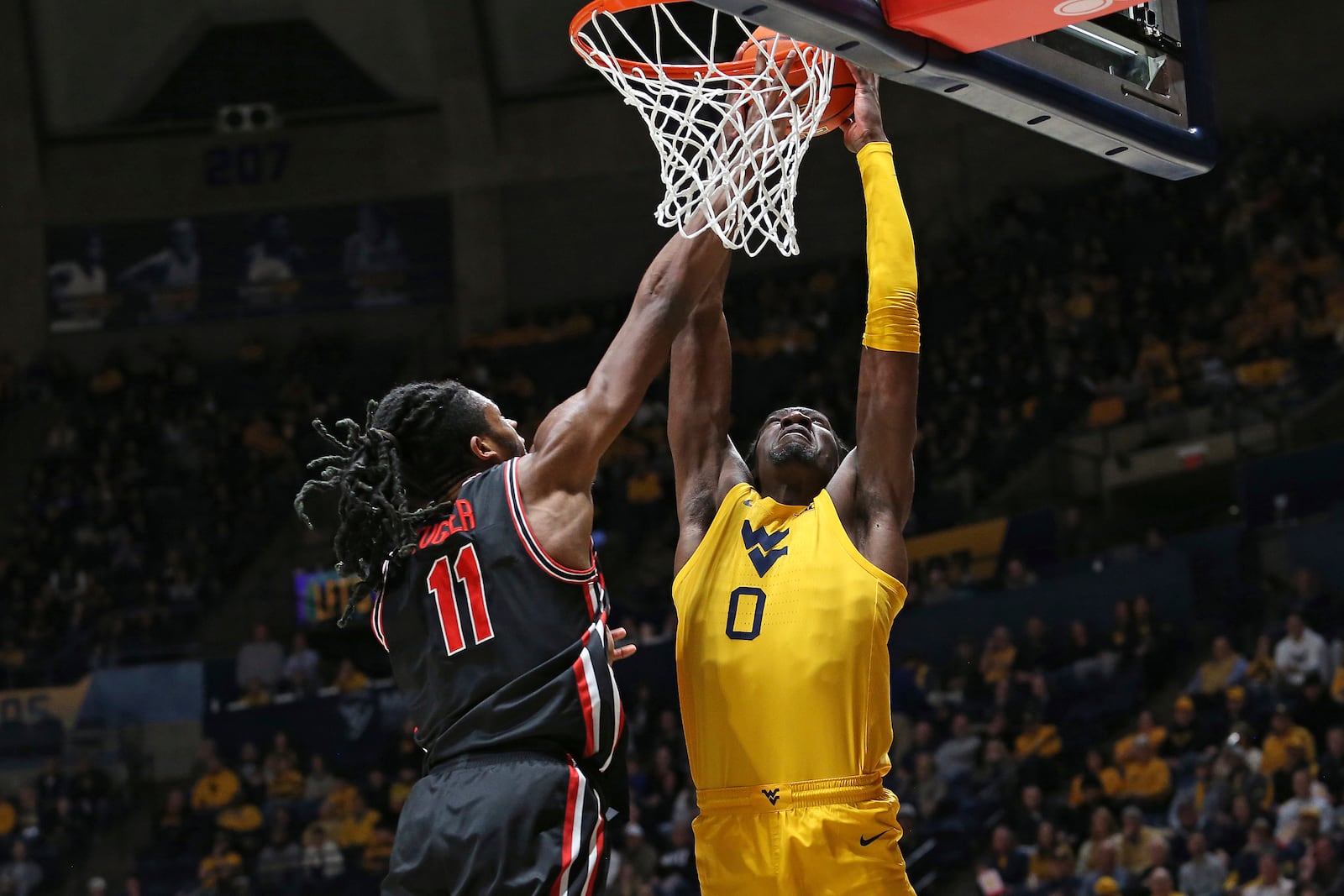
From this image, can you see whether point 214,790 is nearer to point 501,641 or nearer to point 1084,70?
point 501,641

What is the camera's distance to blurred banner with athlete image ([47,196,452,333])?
19891mm

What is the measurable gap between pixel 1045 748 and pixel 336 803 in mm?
5680

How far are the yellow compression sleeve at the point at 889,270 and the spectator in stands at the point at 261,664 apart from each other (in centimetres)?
1146

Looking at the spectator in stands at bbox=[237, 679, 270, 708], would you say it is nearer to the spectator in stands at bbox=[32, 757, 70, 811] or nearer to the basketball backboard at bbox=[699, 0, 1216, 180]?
the spectator in stands at bbox=[32, 757, 70, 811]

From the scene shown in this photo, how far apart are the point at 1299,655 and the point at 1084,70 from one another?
821cm

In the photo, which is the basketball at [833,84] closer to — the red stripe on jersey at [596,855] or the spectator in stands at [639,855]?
the red stripe on jersey at [596,855]

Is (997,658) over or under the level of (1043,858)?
over

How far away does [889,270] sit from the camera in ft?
13.0

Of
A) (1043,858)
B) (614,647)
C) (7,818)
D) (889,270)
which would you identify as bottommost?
(1043,858)

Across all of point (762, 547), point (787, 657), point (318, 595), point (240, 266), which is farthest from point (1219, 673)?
point (240, 266)

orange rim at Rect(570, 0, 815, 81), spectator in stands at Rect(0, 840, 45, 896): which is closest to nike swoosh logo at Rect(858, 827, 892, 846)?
orange rim at Rect(570, 0, 815, 81)

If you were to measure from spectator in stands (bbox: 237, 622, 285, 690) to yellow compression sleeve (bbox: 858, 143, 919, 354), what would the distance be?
37.6ft

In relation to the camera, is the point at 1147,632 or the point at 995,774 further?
the point at 1147,632

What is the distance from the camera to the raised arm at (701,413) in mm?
4355
